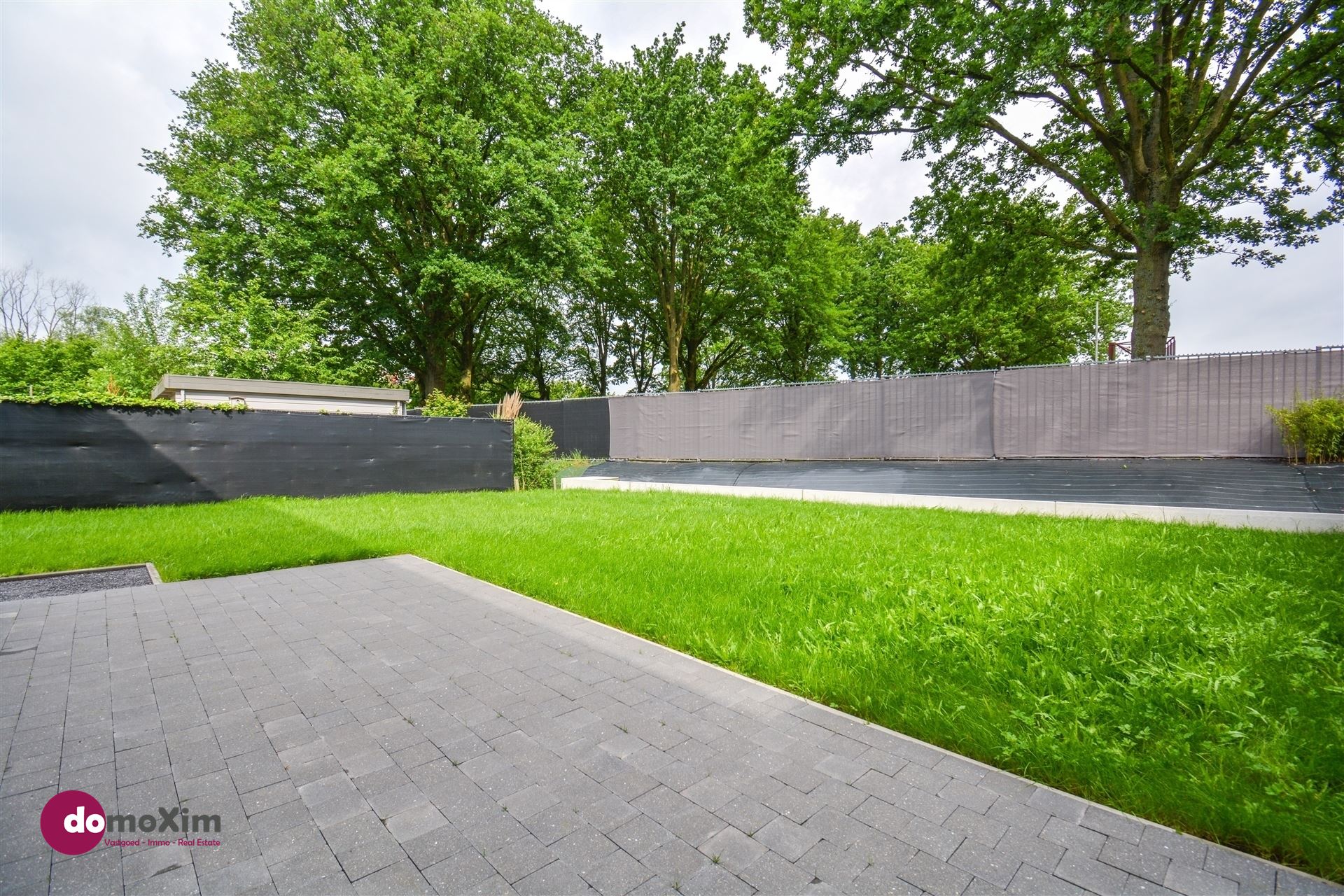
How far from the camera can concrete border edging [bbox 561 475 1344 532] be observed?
7.06 m

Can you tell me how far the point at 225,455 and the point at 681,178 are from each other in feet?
53.9

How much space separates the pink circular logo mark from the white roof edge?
1335 cm

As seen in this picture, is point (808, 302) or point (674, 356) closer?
point (674, 356)

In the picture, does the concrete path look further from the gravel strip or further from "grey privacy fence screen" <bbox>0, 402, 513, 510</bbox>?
the gravel strip

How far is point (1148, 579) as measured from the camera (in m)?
4.55

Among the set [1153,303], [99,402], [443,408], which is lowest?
[443,408]

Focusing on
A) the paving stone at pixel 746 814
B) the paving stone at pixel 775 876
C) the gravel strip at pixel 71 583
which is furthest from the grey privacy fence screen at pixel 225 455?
the paving stone at pixel 775 876

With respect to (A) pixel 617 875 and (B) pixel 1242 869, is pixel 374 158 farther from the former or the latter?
(B) pixel 1242 869

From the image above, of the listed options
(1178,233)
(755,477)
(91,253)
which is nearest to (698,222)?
(755,477)

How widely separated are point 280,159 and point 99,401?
1347 cm

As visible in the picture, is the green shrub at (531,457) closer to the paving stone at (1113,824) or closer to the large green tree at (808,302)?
the large green tree at (808,302)

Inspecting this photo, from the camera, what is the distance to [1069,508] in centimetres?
862

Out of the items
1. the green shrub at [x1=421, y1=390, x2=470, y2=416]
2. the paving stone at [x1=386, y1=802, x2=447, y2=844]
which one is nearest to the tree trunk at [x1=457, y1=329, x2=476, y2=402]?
the green shrub at [x1=421, y1=390, x2=470, y2=416]

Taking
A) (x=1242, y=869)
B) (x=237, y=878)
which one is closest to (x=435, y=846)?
(x=237, y=878)
